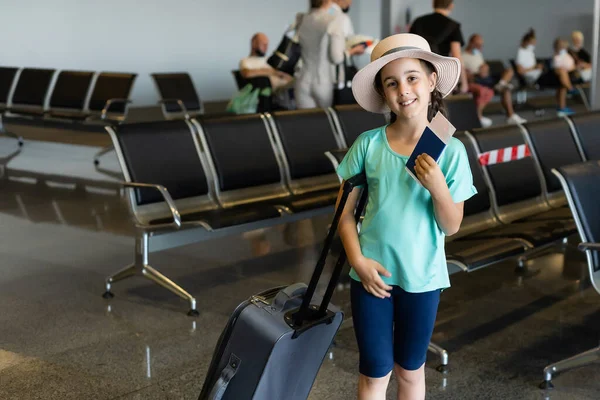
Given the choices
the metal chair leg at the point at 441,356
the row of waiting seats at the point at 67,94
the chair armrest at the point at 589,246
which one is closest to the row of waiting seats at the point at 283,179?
the metal chair leg at the point at 441,356

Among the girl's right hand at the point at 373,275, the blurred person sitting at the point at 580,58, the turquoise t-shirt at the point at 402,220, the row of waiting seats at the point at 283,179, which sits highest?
the turquoise t-shirt at the point at 402,220

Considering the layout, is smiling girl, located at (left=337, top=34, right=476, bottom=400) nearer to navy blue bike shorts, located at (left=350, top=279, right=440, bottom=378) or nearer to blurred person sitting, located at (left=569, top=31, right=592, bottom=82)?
navy blue bike shorts, located at (left=350, top=279, right=440, bottom=378)

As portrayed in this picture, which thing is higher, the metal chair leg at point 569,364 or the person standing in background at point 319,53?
the person standing in background at point 319,53

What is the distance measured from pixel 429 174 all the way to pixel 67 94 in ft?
28.2

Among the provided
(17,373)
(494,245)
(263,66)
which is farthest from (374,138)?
(263,66)

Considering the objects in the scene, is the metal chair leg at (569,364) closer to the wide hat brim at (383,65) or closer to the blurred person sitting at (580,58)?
the wide hat brim at (383,65)

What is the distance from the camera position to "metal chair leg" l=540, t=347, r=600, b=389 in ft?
9.92

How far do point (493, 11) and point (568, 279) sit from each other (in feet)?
56.0

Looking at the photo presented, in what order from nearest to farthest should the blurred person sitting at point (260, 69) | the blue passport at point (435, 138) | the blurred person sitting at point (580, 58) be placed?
the blue passport at point (435, 138), the blurred person sitting at point (260, 69), the blurred person sitting at point (580, 58)

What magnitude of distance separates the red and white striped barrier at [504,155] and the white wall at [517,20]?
16173 millimetres

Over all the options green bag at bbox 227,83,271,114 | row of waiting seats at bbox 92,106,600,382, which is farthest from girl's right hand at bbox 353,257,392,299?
green bag at bbox 227,83,271,114

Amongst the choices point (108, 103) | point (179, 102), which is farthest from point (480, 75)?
point (108, 103)

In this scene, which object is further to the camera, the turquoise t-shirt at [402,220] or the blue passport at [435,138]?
the turquoise t-shirt at [402,220]

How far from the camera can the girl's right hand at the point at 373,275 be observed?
6.59 feet
